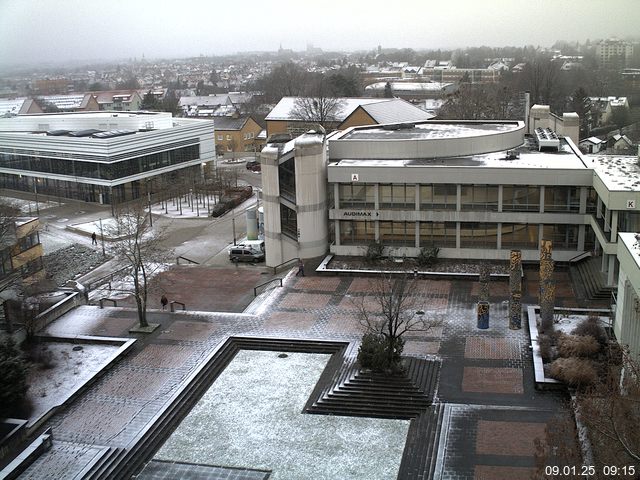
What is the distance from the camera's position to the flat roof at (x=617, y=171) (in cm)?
2881

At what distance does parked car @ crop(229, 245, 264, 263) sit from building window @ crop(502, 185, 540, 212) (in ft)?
43.1

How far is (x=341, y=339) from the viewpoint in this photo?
25906 millimetres

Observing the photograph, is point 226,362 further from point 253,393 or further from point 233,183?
point 233,183

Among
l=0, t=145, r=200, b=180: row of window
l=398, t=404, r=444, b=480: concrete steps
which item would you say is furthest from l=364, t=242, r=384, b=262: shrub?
l=0, t=145, r=200, b=180: row of window

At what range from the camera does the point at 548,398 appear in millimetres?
21031

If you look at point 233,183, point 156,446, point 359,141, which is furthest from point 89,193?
point 156,446

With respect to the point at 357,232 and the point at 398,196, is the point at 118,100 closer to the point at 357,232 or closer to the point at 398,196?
the point at 357,232

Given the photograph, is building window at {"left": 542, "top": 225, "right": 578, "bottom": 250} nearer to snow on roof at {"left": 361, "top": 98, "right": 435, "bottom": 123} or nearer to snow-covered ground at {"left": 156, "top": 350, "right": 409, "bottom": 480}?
snow-covered ground at {"left": 156, "top": 350, "right": 409, "bottom": 480}

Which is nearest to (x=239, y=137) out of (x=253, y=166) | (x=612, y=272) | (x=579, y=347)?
(x=253, y=166)

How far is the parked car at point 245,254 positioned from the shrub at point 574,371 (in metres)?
19.7

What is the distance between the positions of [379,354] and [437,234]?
44.0ft

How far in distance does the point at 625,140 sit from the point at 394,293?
4852 centimetres

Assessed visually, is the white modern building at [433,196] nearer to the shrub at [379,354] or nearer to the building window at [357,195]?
the building window at [357,195]

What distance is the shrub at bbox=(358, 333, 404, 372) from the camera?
22.6 meters
